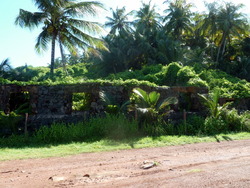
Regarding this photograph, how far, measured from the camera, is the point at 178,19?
3002cm

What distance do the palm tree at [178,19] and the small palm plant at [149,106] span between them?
2154 centimetres

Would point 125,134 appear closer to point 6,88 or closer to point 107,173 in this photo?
point 107,173

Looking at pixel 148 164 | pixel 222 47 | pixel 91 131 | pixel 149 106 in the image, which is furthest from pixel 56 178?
pixel 222 47

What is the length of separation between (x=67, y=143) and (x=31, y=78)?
8.97 meters

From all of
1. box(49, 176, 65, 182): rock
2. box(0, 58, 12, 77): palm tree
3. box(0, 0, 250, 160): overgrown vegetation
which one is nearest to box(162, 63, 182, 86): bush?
box(0, 0, 250, 160): overgrown vegetation

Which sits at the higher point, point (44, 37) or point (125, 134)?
point (44, 37)

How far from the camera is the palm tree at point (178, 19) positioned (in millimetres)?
30141

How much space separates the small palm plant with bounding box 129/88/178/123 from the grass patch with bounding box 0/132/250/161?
121 centimetres

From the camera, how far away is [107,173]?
509 cm

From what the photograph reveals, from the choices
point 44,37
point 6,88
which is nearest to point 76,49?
point 44,37

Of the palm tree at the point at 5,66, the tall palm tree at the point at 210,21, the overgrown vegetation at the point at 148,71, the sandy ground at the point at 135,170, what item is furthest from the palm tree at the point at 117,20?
the sandy ground at the point at 135,170

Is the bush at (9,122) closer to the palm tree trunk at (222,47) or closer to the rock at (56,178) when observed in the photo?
the rock at (56,178)

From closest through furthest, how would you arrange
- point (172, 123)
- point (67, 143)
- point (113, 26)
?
point (67, 143), point (172, 123), point (113, 26)

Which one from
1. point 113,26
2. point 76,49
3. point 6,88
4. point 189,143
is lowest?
point 189,143
